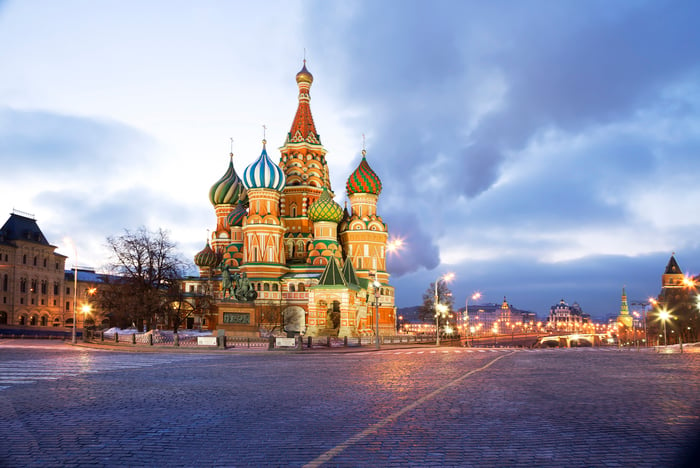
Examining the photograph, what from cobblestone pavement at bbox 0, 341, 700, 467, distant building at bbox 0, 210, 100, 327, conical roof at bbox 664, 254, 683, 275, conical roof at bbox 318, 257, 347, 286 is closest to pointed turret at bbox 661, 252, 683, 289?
conical roof at bbox 664, 254, 683, 275

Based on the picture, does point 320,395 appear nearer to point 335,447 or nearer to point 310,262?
point 335,447

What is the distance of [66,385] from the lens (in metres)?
15.2

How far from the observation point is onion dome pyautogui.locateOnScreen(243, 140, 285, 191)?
7044 cm

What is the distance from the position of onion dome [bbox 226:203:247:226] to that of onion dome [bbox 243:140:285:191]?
376 inches

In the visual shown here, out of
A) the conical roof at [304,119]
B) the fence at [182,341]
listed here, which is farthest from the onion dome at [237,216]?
the fence at [182,341]

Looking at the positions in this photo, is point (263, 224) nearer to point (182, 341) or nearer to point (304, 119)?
point (304, 119)

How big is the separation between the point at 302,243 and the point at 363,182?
1144 cm

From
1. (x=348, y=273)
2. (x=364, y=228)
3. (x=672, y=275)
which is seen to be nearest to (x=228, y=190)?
(x=364, y=228)

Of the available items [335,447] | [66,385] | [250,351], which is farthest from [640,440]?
[250,351]

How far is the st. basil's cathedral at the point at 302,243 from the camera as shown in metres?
60.7

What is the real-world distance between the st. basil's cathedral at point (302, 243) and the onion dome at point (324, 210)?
126 millimetres

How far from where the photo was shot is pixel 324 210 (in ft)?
241

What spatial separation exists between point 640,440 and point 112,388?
39.0 feet

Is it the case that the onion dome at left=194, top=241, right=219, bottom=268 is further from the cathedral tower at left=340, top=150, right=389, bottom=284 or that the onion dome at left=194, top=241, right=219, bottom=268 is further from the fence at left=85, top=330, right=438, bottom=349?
the fence at left=85, top=330, right=438, bottom=349
